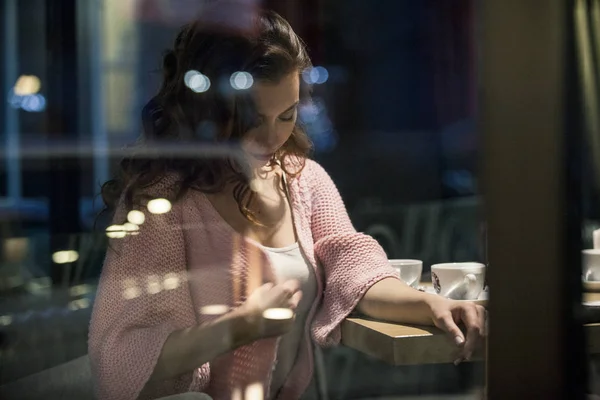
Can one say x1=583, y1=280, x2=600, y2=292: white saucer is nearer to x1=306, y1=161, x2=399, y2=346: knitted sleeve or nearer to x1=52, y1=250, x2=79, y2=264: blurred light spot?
x1=306, y1=161, x2=399, y2=346: knitted sleeve

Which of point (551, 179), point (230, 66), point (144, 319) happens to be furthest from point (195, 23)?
point (551, 179)

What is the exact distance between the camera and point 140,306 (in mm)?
1321

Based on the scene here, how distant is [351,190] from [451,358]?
377mm

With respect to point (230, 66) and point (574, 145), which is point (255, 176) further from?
point (574, 145)

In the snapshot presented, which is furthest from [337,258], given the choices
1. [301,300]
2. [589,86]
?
[589,86]

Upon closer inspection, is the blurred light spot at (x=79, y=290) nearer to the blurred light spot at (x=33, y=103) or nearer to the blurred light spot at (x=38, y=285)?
the blurred light spot at (x=38, y=285)

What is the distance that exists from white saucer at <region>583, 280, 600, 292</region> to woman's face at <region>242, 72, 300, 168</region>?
0.53 m

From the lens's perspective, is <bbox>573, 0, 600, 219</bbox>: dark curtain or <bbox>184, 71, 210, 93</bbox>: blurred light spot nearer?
<bbox>573, 0, 600, 219</bbox>: dark curtain

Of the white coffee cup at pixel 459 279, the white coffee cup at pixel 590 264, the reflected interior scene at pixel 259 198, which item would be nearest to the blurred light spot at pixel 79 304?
the reflected interior scene at pixel 259 198

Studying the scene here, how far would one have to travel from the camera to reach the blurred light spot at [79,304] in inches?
53.4

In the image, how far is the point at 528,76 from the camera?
43.8 inches

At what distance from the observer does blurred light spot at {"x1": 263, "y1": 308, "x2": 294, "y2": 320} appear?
1362 mm

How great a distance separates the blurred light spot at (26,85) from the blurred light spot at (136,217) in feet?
0.80

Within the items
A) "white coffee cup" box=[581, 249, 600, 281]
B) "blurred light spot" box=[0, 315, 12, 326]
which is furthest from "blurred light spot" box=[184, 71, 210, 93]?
"white coffee cup" box=[581, 249, 600, 281]
